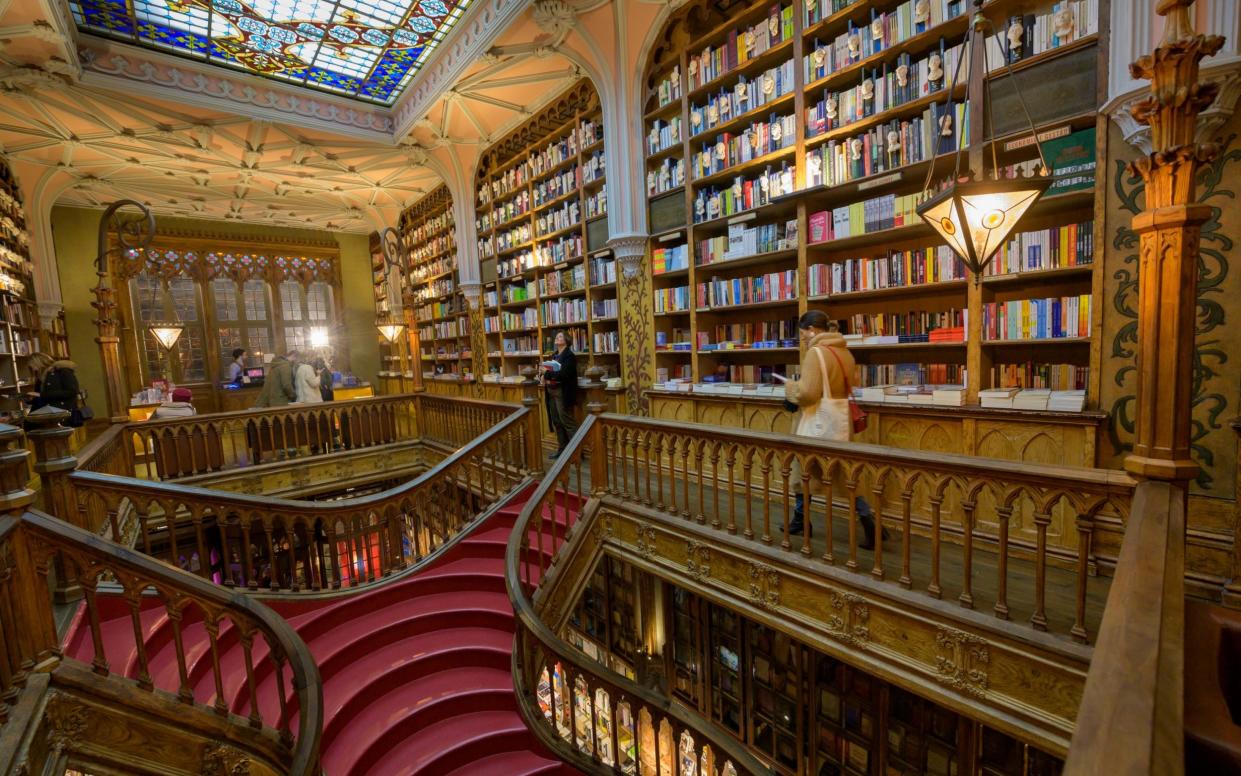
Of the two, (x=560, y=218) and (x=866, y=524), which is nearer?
(x=866, y=524)

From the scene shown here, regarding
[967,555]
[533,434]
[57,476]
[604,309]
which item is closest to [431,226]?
[604,309]

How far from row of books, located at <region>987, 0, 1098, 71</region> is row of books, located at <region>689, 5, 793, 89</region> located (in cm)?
152

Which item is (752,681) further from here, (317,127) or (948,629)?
(317,127)

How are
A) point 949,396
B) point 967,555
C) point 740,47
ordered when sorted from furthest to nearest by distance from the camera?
point 740,47, point 949,396, point 967,555

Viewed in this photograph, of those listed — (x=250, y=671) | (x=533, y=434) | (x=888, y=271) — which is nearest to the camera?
(x=250, y=671)

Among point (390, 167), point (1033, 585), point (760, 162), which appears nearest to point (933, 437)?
point (1033, 585)

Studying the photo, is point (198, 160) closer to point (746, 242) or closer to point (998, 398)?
point (746, 242)

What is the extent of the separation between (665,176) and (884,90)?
7.13 feet

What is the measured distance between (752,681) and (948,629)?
2.11 m

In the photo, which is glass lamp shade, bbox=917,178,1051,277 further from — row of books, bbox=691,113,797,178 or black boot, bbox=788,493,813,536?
row of books, bbox=691,113,797,178

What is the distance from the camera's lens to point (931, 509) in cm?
268

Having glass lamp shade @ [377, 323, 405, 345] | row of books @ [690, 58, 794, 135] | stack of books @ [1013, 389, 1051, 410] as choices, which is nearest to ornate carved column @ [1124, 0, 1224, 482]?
stack of books @ [1013, 389, 1051, 410]

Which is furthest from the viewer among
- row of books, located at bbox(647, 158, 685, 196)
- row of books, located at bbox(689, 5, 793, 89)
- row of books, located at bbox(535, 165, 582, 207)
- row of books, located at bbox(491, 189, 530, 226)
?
row of books, located at bbox(491, 189, 530, 226)

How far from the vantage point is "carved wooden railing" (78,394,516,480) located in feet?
18.2
